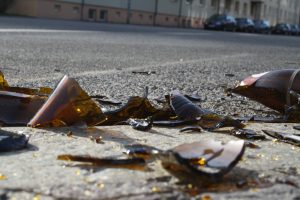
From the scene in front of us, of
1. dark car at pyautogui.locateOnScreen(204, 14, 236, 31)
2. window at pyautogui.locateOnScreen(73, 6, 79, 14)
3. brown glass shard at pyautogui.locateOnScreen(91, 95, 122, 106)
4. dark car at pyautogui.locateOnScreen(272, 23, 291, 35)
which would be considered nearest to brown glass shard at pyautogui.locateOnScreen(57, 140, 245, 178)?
brown glass shard at pyautogui.locateOnScreen(91, 95, 122, 106)

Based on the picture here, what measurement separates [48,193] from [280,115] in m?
1.71

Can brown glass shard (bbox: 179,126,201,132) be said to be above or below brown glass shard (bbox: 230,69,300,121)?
below

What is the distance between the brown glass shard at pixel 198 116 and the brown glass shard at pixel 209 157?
2.34 feet

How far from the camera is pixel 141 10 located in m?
37.3

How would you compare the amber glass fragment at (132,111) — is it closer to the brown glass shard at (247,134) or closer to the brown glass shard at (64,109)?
the brown glass shard at (64,109)

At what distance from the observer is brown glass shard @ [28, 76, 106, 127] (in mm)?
2121

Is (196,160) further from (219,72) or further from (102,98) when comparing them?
(219,72)

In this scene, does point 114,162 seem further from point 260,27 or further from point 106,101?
point 260,27

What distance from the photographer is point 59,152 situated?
5.59 feet

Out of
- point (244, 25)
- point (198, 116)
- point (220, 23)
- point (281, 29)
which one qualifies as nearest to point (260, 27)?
point (244, 25)

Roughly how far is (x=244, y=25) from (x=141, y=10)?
33.6ft

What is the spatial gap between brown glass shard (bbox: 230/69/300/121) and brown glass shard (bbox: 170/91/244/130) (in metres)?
0.42

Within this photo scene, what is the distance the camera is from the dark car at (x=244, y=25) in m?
42.9

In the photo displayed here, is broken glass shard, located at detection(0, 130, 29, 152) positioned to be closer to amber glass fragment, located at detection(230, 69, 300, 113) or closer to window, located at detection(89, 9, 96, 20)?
amber glass fragment, located at detection(230, 69, 300, 113)
